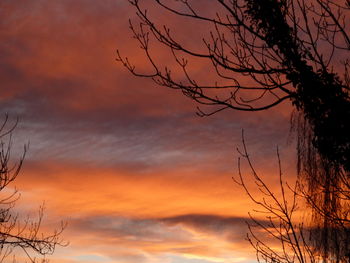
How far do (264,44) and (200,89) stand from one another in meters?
0.90

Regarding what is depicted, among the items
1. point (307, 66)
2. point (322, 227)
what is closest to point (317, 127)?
point (307, 66)

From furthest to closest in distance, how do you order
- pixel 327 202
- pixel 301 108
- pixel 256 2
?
pixel 327 202 → pixel 256 2 → pixel 301 108

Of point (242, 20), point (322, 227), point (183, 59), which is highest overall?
point (242, 20)

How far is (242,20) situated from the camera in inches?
196

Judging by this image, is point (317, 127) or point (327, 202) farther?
point (327, 202)

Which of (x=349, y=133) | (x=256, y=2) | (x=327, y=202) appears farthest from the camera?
(x=327, y=202)

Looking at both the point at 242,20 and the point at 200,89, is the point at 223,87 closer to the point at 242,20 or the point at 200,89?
the point at 200,89

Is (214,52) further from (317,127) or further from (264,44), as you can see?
(317,127)

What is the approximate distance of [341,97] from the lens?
4.87 m

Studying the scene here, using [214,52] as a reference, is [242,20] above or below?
above

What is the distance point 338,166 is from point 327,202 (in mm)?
1409

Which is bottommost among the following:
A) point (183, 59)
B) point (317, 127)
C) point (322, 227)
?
point (322, 227)

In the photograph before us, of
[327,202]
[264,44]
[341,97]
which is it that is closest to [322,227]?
[327,202]

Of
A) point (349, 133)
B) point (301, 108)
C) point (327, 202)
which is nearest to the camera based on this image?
point (349, 133)
